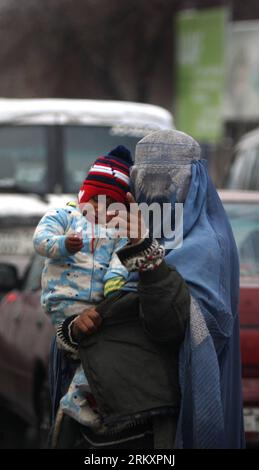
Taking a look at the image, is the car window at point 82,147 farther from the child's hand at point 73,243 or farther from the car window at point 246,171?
the child's hand at point 73,243

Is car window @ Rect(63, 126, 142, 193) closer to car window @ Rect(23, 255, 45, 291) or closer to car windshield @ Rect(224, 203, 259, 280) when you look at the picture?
car window @ Rect(23, 255, 45, 291)

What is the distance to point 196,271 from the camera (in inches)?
136

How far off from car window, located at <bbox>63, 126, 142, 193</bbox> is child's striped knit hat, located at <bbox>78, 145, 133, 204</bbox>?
23.1ft

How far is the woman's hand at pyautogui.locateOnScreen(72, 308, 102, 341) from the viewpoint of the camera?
3506mm

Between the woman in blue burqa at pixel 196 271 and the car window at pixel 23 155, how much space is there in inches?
295

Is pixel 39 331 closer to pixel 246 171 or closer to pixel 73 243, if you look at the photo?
pixel 73 243

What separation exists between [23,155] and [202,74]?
17548mm

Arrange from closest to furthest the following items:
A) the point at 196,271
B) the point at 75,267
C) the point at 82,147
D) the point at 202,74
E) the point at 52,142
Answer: the point at 196,271 < the point at 75,267 < the point at 82,147 < the point at 52,142 < the point at 202,74

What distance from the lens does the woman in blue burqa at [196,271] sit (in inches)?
135

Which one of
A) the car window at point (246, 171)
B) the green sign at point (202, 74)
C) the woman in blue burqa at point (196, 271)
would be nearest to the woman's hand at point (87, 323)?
the woman in blue burqa at point (196, 271)

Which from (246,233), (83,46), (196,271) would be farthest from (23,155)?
(83,46)

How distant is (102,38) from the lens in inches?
1305

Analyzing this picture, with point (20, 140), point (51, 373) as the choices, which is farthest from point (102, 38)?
point (51, 373)

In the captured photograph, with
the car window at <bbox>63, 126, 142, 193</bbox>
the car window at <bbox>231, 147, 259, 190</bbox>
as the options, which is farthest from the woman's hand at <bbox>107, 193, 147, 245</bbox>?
the car window at <bbox>231, 147, 259, 190</bbox>
